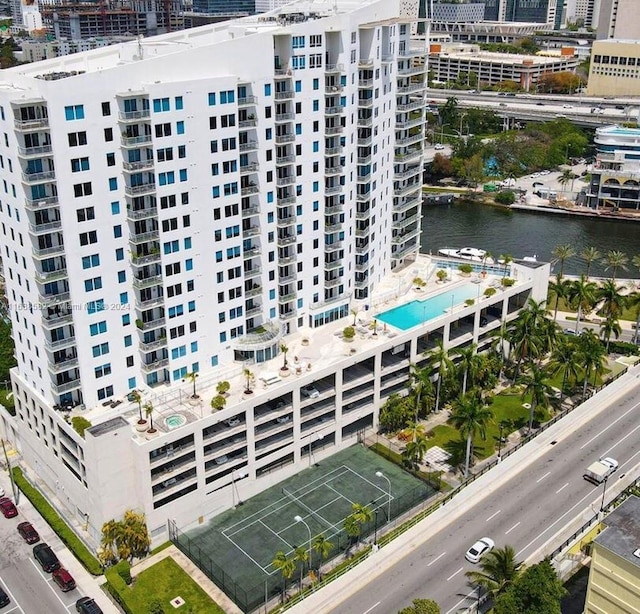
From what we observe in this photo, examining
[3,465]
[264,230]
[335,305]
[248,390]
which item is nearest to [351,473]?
[248,390]

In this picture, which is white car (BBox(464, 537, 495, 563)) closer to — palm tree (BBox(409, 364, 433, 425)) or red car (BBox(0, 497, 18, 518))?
palm tree (BBox(409, 364, 433, 425))

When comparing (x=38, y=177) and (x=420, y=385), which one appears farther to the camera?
(x=420, y=385)

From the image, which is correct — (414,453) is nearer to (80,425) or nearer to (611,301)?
(80,425)

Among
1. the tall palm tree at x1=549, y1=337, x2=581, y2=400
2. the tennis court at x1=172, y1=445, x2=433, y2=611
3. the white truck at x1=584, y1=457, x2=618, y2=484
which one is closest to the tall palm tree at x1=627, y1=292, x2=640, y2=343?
the tall palm tree at x1=549, y1=337, x2=581, y2=400

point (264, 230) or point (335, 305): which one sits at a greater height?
point (264, 230)

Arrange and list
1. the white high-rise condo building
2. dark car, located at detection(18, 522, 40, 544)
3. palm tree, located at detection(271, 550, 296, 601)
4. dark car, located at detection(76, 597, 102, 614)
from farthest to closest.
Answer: dark car, located at detection(18, 522, 40, 544)
the white high-rise condo building
dark car, located at detection(76, 597, 102, 614)
palm tree, located at detection(271, 550, 296, 601)

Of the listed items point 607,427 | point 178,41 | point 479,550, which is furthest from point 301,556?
point 178,41

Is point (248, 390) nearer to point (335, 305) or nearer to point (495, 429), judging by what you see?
point (335, 305)
